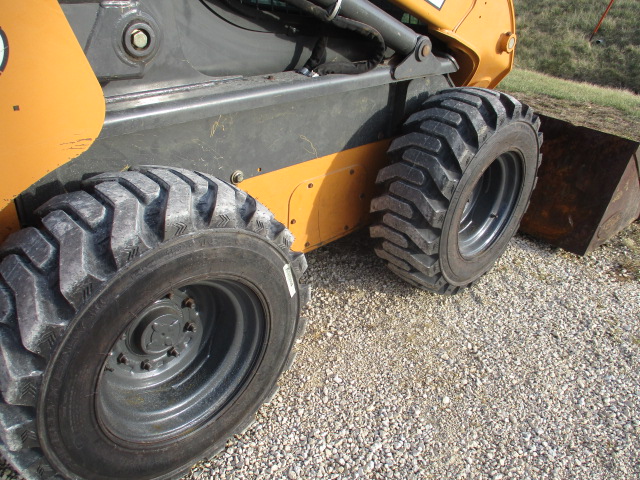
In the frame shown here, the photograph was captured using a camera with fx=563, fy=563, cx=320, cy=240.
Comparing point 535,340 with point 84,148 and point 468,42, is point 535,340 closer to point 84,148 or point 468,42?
point 468,42

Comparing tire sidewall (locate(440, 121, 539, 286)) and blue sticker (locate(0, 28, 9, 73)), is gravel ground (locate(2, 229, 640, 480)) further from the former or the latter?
blue sticker (locate(0, 28, 9, 73))

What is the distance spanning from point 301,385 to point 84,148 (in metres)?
1.45

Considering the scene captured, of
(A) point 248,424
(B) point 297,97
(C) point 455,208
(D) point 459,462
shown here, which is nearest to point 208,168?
(B) point 297,97

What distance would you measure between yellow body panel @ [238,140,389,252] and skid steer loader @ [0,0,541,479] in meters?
0.01

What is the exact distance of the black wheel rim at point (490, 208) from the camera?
338 cm

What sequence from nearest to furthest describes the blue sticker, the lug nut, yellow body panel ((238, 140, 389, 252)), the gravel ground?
the blue sticker < the lug nut < the gravel ground < yellow body panel ((238, 140, 389, 252))

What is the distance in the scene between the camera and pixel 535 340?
3.01 meters

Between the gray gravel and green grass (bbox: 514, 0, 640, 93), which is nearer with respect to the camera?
the gray gravel

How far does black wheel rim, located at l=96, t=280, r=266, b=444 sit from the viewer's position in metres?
2.00

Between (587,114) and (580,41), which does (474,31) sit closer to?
(587,114)

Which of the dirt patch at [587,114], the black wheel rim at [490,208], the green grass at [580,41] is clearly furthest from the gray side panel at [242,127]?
the green grass at [580,41]

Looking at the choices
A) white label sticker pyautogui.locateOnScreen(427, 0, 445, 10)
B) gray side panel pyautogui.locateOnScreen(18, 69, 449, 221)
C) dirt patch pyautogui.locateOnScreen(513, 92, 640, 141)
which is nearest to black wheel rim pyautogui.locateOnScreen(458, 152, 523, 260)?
gray side panel pyautogui.locateOnScreen(18, 69, 449, 221)

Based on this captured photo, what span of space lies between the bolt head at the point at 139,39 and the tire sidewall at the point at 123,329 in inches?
26.6

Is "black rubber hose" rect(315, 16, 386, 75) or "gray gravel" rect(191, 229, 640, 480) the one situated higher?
"black rubber hose" rect(315, 16, 386, 75)
